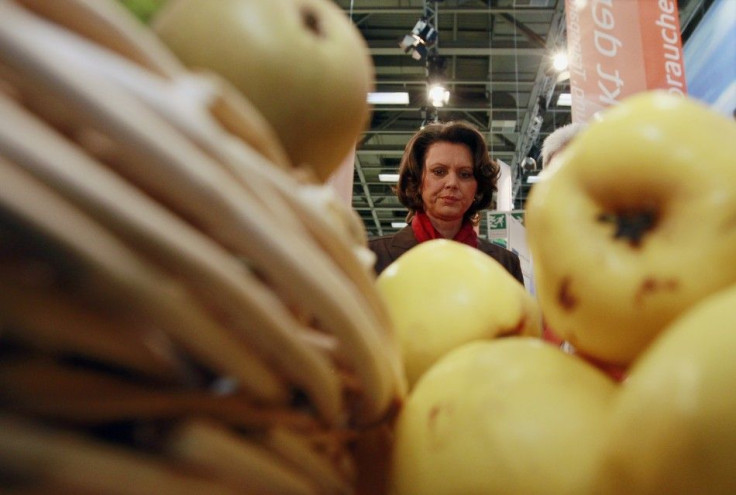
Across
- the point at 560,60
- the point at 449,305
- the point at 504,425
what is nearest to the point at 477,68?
the point at 560,60

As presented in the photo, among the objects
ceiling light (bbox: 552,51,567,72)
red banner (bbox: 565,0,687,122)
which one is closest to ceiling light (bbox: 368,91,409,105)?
ceiling light (bbox: 552,51,567,72)

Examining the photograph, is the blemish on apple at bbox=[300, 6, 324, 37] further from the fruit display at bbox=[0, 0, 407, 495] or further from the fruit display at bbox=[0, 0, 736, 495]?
the fruit display at bbox=[0, 0, 407, 495]

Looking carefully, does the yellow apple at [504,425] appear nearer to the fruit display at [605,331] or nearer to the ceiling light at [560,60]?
the fruit display at [605,331]

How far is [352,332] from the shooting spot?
26cm

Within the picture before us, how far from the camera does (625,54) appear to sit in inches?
92.2

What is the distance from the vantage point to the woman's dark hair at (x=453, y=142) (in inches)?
79.4

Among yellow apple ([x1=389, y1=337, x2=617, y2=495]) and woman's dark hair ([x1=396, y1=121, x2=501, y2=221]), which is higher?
woman's dark hair ([x1=396, y1=121, x2=501, y2=221])

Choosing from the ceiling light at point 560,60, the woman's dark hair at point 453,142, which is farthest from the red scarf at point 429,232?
the ceiling light at point 560,60

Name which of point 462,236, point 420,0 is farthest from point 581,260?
point 420,0

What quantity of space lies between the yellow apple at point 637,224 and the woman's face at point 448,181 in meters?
1.56

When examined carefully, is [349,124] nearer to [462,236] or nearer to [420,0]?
[462,236]

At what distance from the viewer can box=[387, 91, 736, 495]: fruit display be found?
25 cm

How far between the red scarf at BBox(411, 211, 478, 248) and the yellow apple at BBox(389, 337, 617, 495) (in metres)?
1.49

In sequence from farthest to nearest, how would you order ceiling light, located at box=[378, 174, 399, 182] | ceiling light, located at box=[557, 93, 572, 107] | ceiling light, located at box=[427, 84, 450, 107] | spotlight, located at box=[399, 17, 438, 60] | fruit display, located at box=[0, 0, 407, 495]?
ceiling light, located at box=[378, 174, 399, 182] → ceiling light, located at box=[557, 93, 572, 107] → ceiling light, located at box=[427, 84, 450, 107] → spotlight, located at box=[399, 17, 438, 60] → fruit display, located at box=[0, 0, 407, 495]
